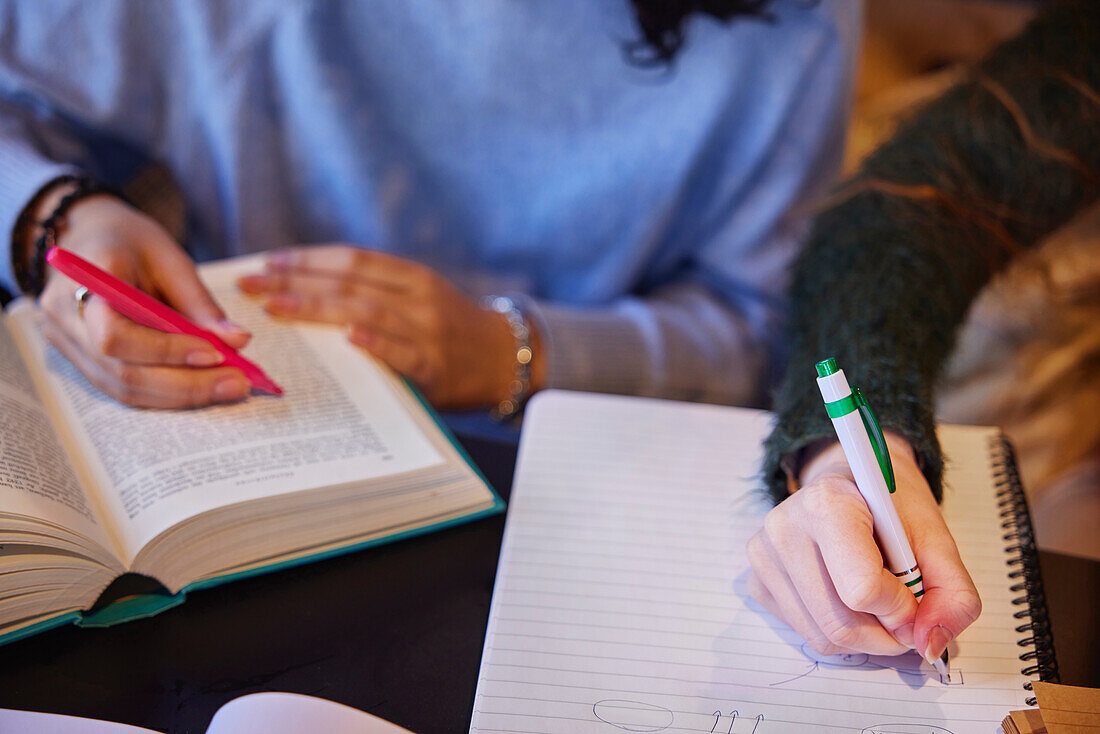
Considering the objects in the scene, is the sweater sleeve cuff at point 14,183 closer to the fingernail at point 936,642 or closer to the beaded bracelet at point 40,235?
the beaded bracelet at point 40,235

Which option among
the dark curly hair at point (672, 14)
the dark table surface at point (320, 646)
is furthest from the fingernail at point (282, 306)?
the dark curly hair at point (672, 14)

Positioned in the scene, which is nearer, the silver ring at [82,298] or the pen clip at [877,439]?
the pen clip at [877,439]

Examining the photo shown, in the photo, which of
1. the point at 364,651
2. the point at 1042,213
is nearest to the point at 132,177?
the point at 364,651

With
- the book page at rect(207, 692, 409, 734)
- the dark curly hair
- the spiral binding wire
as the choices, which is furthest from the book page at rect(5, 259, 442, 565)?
the dark curly hair

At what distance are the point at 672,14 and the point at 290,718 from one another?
0.72m

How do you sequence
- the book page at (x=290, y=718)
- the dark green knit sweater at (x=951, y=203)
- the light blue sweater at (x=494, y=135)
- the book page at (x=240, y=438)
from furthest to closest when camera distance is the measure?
the light blue sweater at (x=494, y=135) → the dark green knit sweater at (x=951, y=203) → the book page at (x=240, y=438) → the book page at (x=290, y=718)

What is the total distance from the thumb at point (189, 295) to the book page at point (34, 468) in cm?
10

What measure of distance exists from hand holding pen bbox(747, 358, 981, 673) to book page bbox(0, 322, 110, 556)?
344mm

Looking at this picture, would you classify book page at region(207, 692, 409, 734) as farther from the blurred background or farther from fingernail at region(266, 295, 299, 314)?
the blurred background

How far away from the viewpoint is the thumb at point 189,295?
53cm

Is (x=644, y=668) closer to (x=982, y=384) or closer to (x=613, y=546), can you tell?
(x=613, y=546)

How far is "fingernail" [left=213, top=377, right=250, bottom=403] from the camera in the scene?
0.51m

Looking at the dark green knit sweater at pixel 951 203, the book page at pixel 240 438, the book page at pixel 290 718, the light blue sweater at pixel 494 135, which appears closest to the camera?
the book page at pixel 290 718

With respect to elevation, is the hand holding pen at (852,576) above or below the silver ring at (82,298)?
below
